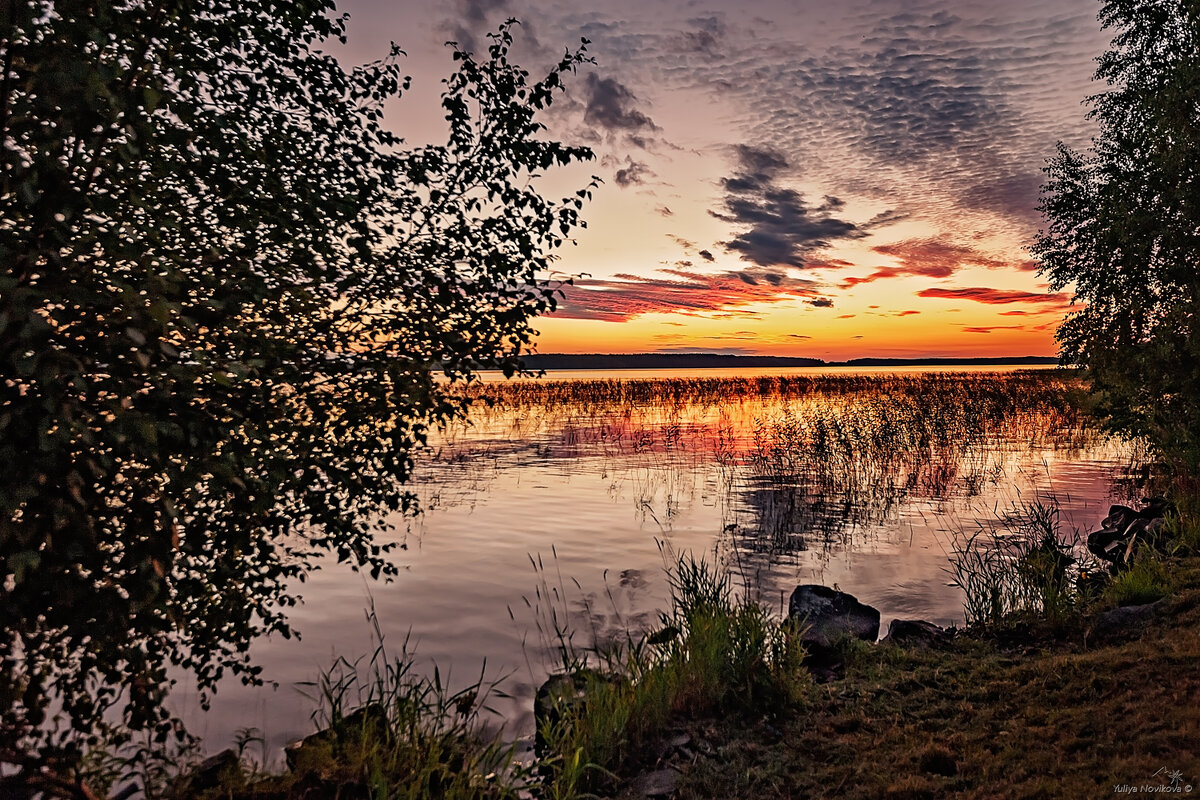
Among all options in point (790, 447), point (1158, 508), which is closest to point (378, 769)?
point (1158, 508)

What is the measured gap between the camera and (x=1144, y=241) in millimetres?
15078

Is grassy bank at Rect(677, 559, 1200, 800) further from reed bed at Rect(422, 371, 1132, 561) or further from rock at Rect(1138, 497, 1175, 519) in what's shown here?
rock at Rect(1138, 497, 1175, 519)

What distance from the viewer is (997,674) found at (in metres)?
7.52

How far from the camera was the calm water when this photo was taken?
32.0 ft

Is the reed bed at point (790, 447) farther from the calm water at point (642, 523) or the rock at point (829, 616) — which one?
the rock at point (829, 616)

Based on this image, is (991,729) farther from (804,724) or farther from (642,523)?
(642,523)

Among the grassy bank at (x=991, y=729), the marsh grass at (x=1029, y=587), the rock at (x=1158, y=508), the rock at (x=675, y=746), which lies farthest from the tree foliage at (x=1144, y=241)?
the rock at (x=675, y=746)

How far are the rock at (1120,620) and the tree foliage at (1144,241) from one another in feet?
26.8

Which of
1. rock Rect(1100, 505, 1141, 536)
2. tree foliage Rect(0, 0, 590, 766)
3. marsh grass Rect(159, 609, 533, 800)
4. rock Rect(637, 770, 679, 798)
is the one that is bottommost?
rock Rect(637, 770, 679, 798)

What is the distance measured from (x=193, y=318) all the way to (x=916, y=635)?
30.5 feet

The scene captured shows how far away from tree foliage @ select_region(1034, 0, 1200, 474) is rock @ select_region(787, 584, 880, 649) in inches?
386

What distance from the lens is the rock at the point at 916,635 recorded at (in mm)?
8930

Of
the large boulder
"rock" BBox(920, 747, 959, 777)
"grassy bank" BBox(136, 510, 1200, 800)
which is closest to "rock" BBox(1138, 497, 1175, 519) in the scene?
the large boulder

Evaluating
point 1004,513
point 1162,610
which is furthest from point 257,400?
point 1004,513
